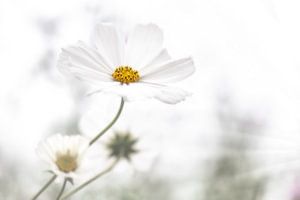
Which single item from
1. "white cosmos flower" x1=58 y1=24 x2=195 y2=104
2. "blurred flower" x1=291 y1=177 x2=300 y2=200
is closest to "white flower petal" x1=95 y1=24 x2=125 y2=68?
"white cosmos flower" x1=58 y1=24 x2=195 y2=104

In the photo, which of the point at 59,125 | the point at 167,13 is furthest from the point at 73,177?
the point at 167,13

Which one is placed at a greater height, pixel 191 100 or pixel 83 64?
pixel 191 100

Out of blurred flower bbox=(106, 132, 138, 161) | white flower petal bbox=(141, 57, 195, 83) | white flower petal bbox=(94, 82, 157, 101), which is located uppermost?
white flower petal bbox=(141, 57, 195, 83)

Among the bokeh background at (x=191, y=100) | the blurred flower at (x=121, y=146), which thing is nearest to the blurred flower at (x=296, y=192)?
the bokeh background at (x=191, y=100)

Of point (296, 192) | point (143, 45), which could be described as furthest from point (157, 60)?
point (296, 192)

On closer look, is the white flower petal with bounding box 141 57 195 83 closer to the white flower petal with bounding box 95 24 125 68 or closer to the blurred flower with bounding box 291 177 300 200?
the white flower petal with bounding box 95 24 125 68

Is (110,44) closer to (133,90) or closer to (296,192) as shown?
(133,90)

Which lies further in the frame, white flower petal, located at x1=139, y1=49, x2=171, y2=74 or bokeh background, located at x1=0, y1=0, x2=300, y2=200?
bokeh background, located at x1=0, y1=0, x2=300, y2=200

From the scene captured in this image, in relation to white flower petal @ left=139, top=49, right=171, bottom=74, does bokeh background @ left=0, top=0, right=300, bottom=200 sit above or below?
above
